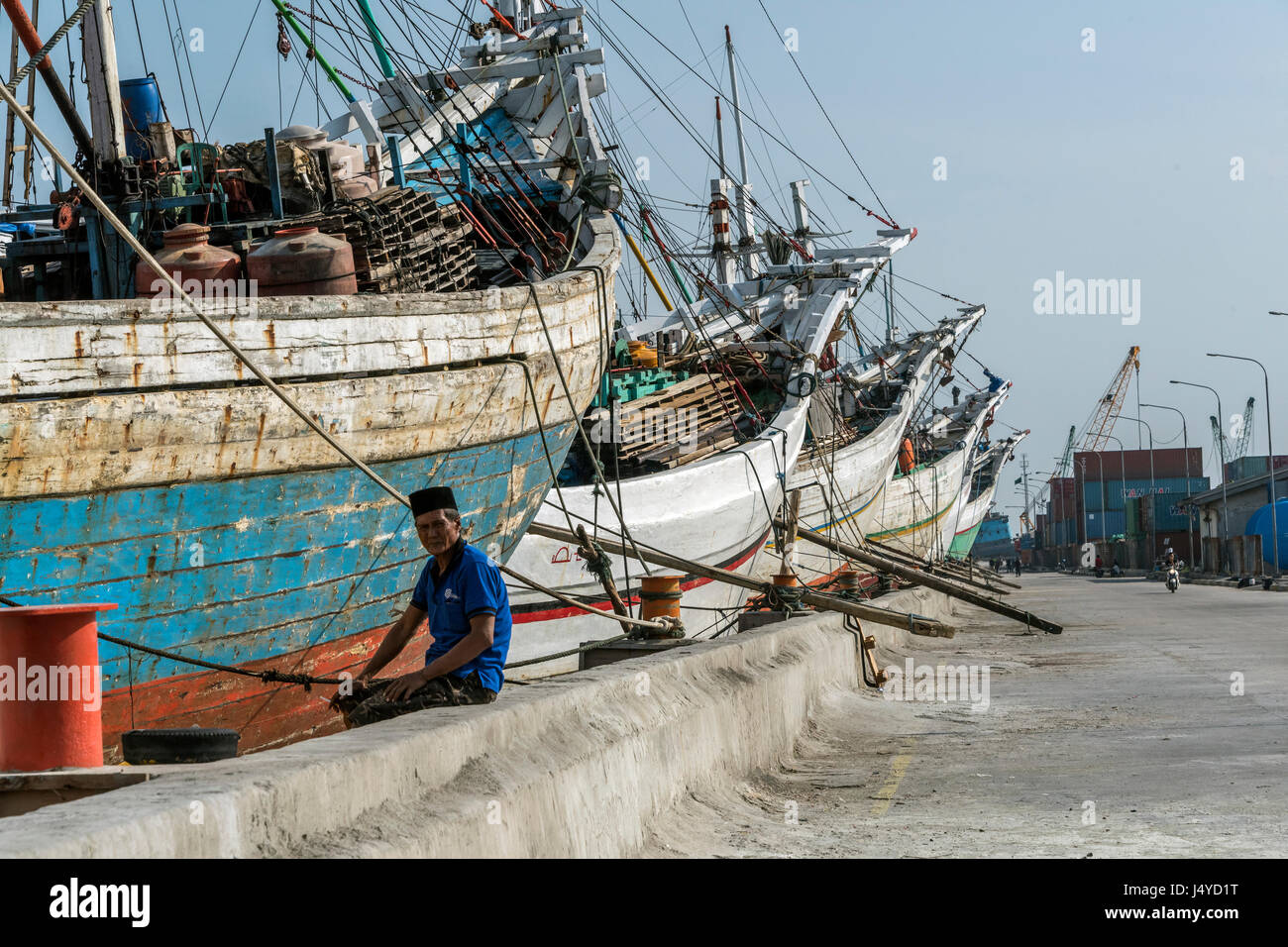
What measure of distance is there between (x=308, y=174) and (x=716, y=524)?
8591mm

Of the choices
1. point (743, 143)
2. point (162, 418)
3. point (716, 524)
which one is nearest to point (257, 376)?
point (162, 418)

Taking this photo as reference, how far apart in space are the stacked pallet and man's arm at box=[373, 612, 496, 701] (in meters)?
5.46

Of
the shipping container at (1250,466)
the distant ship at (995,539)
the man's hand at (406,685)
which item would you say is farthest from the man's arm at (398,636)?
the distant ship at (995,539)

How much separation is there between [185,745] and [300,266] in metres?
4.88

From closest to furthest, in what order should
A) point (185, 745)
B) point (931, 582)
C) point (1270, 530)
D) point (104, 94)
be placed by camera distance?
point (185, 745)
point (104, 94)
point (931, 582)
point (1270, 530)

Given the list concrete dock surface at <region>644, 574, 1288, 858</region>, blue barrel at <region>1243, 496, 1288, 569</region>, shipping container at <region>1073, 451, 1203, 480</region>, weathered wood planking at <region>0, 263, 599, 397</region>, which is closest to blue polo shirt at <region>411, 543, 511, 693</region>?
concrete dock surface at <region>644, 574, 1288, 858</region>

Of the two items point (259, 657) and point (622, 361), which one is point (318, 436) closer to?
point (259, 657)

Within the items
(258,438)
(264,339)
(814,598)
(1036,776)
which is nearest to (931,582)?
(814,598)

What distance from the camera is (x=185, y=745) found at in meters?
5.46

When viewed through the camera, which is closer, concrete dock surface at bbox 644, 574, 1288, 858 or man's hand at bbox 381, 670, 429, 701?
man's hand at bbox 381, 670, 429, 701

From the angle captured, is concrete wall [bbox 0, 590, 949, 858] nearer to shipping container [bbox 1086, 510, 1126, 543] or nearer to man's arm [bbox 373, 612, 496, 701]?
man's arm [bbox 373, 612, 496, 701]

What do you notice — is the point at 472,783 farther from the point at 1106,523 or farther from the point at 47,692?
the point at 1106,523

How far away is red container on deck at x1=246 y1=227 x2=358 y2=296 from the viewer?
380 inches

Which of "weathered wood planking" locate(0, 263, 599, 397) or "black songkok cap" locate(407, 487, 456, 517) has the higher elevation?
"weathered wood planking" locate(0, 263, 599, 397)
